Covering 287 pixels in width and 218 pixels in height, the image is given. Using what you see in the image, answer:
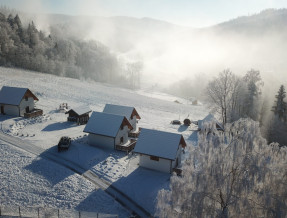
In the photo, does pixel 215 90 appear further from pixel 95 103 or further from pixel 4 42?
pixel 4 42

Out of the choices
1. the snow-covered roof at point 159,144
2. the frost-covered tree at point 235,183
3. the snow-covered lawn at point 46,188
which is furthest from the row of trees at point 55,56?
the frost-covered tree at point 235,183

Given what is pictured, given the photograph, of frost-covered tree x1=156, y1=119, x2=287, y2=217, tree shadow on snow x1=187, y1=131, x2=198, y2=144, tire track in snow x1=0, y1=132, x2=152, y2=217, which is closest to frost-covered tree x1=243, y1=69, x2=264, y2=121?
tree shadow on snow x1=187, y1=131, x2=198, y2=144

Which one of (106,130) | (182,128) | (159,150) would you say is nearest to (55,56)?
(182,128)

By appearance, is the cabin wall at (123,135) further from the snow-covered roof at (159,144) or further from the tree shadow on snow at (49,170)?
the tree shadow on snow at (49,170)

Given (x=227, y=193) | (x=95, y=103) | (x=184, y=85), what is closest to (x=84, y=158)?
(x=227, y=193)

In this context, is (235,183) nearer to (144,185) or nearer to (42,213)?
(144,185)

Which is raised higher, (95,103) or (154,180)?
(95,103)
